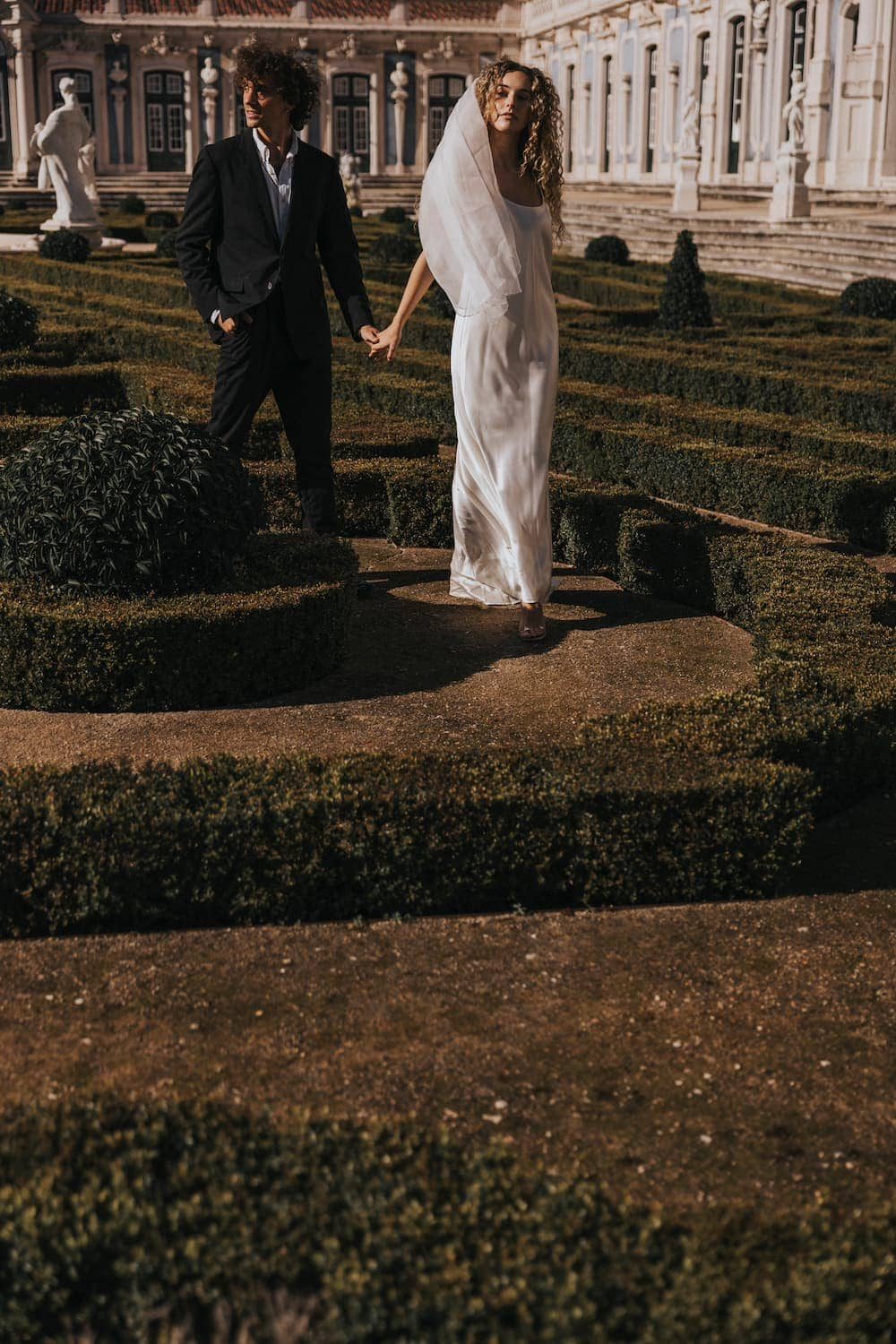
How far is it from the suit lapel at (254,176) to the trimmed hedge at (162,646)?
1.31 m

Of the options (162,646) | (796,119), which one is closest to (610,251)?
(796,119)

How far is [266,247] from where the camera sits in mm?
5133

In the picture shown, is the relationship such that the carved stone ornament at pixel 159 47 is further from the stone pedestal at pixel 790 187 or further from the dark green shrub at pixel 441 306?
the dark green shrub at pixel 441 306

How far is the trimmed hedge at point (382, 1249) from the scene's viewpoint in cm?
189

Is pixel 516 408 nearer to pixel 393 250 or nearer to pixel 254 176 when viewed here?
pixel 254 176

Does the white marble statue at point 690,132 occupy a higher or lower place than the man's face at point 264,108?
higher

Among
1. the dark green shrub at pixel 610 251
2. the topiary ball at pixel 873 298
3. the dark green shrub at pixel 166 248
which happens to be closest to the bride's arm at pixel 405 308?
Answer: the topiary ball at pixel 873 298

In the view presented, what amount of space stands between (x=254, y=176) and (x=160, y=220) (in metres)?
27.2

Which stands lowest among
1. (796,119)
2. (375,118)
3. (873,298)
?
(873,298)

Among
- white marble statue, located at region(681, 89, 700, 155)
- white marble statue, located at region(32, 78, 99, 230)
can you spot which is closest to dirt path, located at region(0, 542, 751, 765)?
white marble statue, located at region(32, 78, 99, 230)

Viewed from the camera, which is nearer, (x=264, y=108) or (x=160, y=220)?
(x=264, y=108)

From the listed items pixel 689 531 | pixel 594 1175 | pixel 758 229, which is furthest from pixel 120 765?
pixel 758 229

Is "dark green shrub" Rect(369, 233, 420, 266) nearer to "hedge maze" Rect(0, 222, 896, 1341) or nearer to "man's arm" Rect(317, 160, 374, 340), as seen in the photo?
"hedge maze" Rect(0, 222, 896, 1341)

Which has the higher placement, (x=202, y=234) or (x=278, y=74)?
(x=278, y=74)
